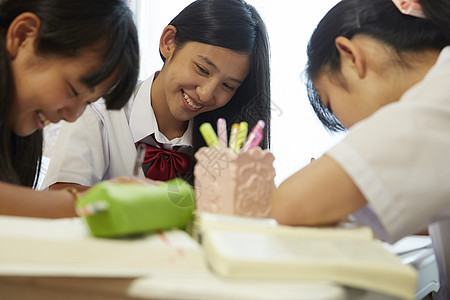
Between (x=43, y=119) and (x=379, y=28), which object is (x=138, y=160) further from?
(x=379, y=28)

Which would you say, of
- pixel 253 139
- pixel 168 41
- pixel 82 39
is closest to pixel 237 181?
pixel 253 139

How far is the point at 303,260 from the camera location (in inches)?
16.1

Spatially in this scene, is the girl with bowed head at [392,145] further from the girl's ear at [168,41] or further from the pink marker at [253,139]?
the girl's ear at [168,41]

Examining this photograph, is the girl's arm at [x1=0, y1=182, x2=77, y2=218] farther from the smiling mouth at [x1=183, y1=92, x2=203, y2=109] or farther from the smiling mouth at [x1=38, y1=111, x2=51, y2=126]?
the smiling mouth at [x1=183, y1=92, x2=203, y2=109]

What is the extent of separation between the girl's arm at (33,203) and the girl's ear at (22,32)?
0.28 m

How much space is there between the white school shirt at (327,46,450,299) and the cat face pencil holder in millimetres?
151

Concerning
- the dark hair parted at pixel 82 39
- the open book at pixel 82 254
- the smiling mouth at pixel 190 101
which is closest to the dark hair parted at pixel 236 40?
the smiling mouth at pixel 190 101

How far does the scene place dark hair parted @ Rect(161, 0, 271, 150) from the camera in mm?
1194

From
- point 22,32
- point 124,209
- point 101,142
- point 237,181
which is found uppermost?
point 22,32

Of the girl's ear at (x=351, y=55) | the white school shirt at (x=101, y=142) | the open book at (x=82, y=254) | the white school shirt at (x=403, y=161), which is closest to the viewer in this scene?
the open book at (x=82, y=254)

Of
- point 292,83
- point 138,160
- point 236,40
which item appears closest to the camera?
point 138,160

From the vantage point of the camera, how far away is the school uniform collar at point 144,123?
1.26m

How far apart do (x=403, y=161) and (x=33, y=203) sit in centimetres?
44

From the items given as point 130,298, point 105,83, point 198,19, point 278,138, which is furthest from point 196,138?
point 130,298
